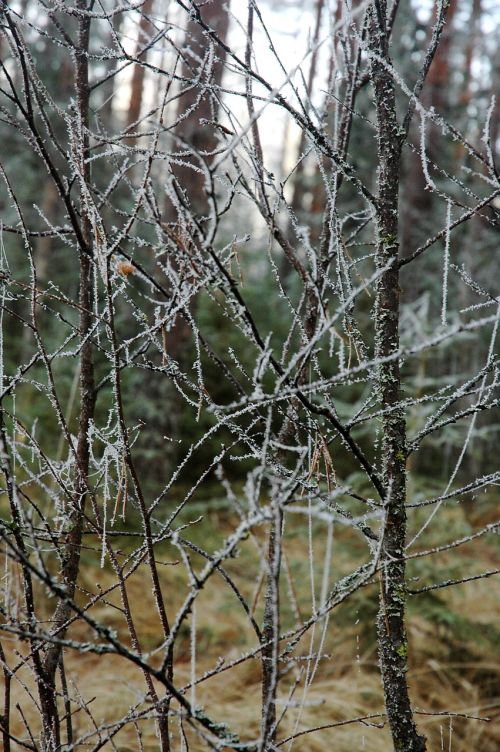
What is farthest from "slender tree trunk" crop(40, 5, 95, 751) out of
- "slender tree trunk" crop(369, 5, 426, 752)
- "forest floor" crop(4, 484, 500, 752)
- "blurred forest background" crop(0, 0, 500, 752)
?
"forest floor" crop(4, 484, 500, 752)

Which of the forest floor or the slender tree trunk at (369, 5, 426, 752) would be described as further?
the forest floor

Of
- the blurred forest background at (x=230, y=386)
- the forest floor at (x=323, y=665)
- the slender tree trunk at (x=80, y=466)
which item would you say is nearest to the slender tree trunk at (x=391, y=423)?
the blurred forest background at (x=230, y=386)

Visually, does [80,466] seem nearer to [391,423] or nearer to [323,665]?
[391,423]

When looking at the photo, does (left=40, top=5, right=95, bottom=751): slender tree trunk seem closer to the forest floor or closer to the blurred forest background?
the blurred forest background

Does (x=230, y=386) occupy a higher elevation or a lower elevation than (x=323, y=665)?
higher

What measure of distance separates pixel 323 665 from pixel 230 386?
125 inches

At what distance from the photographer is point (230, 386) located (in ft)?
20.9

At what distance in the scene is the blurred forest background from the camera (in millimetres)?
1324

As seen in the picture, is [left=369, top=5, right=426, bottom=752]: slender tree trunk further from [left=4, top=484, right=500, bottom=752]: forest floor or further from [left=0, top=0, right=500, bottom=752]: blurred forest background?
[left=4, top=484, right=500, bottom=752]: forest floor

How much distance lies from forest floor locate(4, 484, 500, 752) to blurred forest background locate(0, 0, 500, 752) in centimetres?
2

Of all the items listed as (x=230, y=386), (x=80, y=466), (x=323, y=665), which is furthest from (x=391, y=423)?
(x=230, y=386)

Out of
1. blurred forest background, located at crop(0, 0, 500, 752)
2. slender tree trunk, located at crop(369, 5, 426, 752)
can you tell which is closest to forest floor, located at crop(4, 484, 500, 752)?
blurred forest background, located at crop(0, 0, 500, 752)

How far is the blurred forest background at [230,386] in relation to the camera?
52.1 inches

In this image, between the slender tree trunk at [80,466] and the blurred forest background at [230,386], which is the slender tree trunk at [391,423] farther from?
the slender tree trunk at [80,466]
